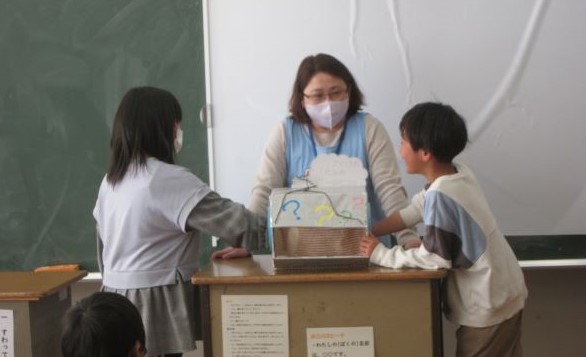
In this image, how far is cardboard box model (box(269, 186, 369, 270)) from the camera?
5.25ft

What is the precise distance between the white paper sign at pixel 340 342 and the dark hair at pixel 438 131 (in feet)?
1.77

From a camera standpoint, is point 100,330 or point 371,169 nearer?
point 100,330

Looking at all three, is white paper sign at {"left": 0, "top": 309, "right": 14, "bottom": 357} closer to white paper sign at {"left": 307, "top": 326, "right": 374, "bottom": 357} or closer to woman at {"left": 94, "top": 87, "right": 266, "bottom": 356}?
woman at {"left": 94, "top": 87, "right": 266, "bottom": 356}

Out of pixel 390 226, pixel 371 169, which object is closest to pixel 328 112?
pixel 371 169

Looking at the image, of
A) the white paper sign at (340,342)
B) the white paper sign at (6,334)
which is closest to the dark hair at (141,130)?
the white paper sign at (6,334)

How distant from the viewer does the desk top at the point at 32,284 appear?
5.50 ft

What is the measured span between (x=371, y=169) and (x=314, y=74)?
1.30ft

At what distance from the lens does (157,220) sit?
5.75ft

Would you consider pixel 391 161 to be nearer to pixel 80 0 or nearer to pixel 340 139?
pixel 340 139

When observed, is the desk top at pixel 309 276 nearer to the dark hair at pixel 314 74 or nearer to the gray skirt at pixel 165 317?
the gray skirt at pixel 165 317

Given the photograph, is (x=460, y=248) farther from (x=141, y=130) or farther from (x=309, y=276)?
(x=141, y=130)

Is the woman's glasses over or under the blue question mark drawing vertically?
over

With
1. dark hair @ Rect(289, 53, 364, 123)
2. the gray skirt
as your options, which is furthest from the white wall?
the gray skirt

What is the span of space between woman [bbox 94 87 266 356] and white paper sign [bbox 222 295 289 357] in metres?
0.22
